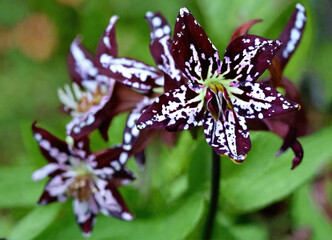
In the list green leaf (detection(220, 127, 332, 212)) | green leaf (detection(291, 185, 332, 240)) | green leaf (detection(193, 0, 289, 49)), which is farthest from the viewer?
green leaf (detection(193, 0, 289, 49))

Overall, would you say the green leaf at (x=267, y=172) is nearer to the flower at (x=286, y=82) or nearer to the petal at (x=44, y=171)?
the flower at (x=286, y=82)

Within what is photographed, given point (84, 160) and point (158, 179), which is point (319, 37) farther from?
point (84, 160)

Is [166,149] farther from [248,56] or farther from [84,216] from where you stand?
[248,56]

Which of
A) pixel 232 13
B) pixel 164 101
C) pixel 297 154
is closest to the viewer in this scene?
pixel 164 101

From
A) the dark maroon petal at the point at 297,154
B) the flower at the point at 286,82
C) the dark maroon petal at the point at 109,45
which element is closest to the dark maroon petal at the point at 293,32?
the flower at the point at 286,82

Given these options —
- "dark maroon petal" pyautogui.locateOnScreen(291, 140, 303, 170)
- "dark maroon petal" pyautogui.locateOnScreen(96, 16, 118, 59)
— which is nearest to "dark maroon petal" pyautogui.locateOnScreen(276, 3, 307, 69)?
"dark maroon petal" pyautogui.locateOnScreen(291, 140, 303, 170)

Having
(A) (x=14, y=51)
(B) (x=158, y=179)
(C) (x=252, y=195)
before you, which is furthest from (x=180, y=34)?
(A) (x=14, y=51)

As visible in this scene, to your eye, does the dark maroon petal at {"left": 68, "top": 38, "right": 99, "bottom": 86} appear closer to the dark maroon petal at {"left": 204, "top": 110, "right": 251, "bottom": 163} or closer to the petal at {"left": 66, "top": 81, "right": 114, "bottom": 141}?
the petal at {"left": 66, "top": 81, "right": 114, "bottom": 141}

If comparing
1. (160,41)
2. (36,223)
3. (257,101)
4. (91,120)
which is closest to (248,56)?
(257,101)
